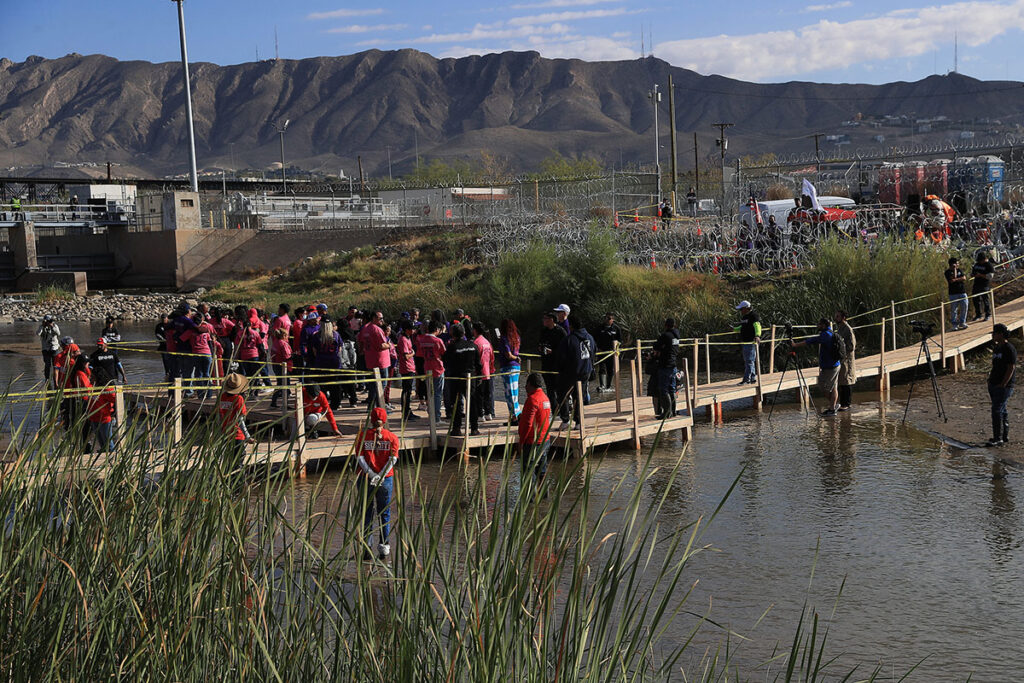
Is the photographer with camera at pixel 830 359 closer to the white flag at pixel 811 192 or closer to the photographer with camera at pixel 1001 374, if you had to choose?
the photographer with camera at pixel 1001 374

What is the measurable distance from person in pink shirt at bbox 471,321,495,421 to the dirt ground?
6.46 metres

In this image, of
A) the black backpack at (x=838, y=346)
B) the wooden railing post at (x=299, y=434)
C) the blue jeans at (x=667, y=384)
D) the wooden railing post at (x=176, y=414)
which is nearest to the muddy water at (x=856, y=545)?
the wooden railing post at (x=299, y=434)

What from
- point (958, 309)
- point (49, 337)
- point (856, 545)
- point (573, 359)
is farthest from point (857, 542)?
point (958, 309)

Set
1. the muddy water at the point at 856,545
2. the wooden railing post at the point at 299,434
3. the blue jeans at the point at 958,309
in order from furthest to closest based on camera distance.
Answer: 1. the blue jeans at the point at 958,309
2. the muddy water at the point at 856,545
3. the wooden railing post at the point at 299,434

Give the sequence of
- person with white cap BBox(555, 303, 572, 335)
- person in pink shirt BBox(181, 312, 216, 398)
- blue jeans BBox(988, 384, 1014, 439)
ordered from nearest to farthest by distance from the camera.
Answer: blue jeans BBox(988, 384, 1014, 439) → person with white cap BBox(555, 303, 572, 335) → person in pink shirt BBox(181, 312, 216, 398)

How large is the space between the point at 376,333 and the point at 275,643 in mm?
11485

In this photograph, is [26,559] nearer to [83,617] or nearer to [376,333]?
[83,617]

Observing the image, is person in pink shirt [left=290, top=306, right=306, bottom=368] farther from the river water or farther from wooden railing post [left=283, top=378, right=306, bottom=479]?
the river water

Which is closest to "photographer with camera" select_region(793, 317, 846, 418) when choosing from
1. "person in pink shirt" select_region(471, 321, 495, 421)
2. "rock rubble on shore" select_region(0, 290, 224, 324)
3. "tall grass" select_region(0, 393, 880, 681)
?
"person in pink shirt" select_region(471, 321, 495, 421)

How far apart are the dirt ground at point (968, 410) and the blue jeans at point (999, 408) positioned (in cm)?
19

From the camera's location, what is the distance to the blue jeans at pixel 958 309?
22641mm

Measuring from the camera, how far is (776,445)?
587 inches

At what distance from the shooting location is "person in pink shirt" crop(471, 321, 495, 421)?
1452cm

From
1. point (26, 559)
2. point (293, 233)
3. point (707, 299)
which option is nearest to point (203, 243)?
point (293, 233)
